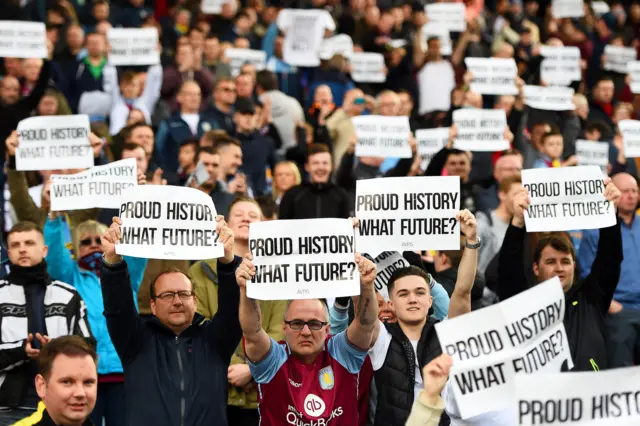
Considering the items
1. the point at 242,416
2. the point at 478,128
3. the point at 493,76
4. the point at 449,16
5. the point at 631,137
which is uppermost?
the point at 449,16

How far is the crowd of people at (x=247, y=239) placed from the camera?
6.89 m

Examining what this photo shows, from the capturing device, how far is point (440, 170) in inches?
430

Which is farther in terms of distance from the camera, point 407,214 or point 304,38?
point 304,38

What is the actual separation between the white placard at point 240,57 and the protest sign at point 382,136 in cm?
390

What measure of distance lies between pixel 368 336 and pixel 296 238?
2.09ft

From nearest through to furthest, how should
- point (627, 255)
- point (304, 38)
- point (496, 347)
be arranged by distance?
1. point (496, 347)
2. point (627, 255)
3. point (304, 38)

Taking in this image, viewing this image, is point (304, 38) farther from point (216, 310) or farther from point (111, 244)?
point (111, 244)

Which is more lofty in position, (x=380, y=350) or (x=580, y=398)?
(x=380, y=350)

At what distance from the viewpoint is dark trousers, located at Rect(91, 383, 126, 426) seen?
831cm

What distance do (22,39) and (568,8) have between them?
9.69 m

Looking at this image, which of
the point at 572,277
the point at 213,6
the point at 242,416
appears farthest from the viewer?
the point at 213,6

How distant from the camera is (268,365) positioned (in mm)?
6871

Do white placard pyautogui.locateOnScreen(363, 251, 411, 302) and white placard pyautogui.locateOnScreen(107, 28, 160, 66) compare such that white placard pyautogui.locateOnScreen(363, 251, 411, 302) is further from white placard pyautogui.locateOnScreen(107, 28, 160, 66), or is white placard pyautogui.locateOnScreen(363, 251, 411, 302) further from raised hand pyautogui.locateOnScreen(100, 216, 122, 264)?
white placard pyautogui.locateOnScreen(107, 28, 160, 66)

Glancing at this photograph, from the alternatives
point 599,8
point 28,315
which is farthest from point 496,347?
point 599,8
